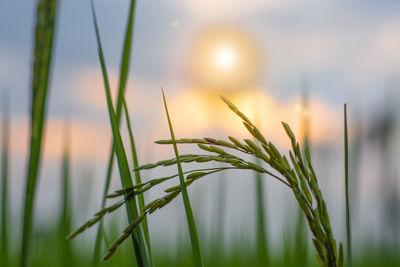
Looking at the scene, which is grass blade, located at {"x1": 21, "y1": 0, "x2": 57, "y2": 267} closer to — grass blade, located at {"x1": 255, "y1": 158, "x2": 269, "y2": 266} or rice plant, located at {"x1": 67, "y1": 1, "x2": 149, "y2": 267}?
rice plant, located at {"x1": 67, "y1": 1, "x2": 149, "y2": 267}

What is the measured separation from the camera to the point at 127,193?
2.99 ft

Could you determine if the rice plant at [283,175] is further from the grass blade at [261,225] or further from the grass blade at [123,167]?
the grass blade at [261,225]

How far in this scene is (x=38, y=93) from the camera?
29.0 inches

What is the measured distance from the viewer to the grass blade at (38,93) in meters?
0.74

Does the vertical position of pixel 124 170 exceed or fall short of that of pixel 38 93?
it falls short

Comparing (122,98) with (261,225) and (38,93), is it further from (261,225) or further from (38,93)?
(261,225)

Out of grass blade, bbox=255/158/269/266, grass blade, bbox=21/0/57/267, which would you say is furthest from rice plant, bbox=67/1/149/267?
grass blade, bbox=255/158/269/266

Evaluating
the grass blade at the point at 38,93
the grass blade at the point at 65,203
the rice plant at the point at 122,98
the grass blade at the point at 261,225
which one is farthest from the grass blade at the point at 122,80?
the grass blade at the point at 261,225

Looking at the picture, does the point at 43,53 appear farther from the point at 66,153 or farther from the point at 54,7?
the point at 66,153

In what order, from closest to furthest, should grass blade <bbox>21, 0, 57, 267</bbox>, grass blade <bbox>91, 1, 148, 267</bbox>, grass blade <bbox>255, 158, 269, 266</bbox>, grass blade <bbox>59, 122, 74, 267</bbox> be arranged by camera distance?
grass blade <bbox>21, 0, 57, 267</bbox> → grass blade <bbox>91, 1, 148, 267</bbox> → grass blade <bbox>59, 122, 74, 267</bbox> → grass blade <bbox>255, 158, 269, 266</bbox>

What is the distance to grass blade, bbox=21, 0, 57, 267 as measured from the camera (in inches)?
29.0

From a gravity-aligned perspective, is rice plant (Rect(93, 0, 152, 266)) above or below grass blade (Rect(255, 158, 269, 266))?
above

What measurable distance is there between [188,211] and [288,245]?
4.28 ft

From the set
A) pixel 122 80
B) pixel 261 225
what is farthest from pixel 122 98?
pixel 261 225
